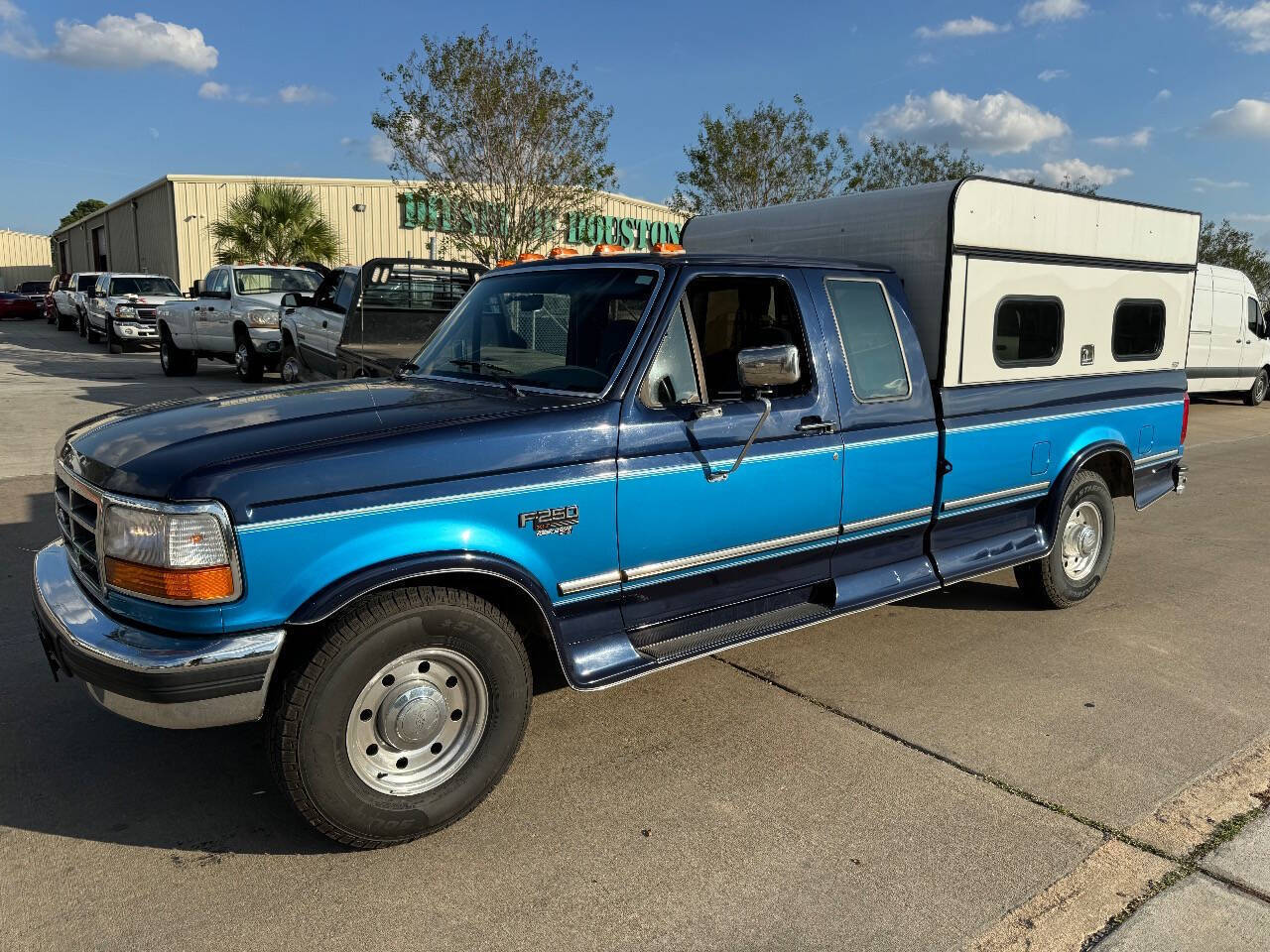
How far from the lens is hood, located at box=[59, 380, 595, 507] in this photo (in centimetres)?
285

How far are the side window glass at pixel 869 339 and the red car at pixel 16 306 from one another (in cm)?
4653

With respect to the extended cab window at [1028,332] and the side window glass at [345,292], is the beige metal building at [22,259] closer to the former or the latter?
the side window glass at [345,292]

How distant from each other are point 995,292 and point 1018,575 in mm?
1766

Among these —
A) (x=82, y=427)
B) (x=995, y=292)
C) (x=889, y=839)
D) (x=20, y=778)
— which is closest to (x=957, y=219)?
(x=995, y=292)

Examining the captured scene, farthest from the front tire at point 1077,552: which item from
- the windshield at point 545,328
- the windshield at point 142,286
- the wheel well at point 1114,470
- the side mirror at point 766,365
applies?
the windshield at point 142,286

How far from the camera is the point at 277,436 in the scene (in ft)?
10.1

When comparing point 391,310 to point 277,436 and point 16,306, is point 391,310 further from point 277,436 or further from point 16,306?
point 16,306

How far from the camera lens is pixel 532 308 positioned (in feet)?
13.8

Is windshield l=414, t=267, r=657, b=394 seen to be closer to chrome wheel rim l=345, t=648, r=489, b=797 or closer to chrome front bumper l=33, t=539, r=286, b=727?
chrome wheel rim l=345, t=648, r=489, b=797

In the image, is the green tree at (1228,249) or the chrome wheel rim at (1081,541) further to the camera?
the green tree at (1228,249)

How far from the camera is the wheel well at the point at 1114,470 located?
19.2ft

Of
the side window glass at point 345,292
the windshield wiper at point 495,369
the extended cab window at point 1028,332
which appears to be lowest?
the windshield wiper at point 495,369

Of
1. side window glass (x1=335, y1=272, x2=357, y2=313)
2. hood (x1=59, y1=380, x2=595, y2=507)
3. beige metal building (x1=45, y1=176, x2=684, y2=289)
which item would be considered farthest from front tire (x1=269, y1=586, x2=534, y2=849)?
beige metal building (x1=45, y1=176, x2=684, y2=289)

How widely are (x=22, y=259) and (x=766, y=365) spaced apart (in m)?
79.6
